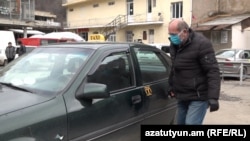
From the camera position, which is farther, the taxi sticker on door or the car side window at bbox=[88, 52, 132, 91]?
the taxi sticker on door

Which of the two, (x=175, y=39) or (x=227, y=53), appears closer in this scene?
(x=175, y=39)

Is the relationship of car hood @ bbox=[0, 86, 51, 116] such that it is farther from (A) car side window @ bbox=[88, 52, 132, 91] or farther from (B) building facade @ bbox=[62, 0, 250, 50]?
(B) building facade @ bbox=[62, 0, 250, 50]

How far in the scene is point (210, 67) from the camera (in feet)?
12.5

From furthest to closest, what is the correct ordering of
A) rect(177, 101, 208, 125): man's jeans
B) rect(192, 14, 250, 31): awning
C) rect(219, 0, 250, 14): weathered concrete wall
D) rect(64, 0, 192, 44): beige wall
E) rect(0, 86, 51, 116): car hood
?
rect(64, 0, 192, 44): beige wall → rect(219, 0, 250, 14): weathered concrete wall → rect(192, 14, 250, 31): awning → rect(177, 101, 208, 125): man's jeans → rect(0, 86, 51, 116): car hood

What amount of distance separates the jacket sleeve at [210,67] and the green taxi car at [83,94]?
2.87 feet

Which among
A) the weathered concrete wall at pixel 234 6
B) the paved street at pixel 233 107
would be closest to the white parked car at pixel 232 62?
the paved street at pixel 233 107

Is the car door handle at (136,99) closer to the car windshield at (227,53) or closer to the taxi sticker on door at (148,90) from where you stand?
the taxi sticker on door at (148,90)

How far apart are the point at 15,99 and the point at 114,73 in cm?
126

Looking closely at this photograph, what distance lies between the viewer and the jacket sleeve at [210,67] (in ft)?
12.3

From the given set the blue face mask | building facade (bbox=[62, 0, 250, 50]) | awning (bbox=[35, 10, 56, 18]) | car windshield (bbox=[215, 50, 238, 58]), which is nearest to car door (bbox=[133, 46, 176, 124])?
the blue face mask

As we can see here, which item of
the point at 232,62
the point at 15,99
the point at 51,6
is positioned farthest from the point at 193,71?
the point at 51,6

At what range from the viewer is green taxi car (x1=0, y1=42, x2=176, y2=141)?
3024 millimetres

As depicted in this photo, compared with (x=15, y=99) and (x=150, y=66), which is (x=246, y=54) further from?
(x=15, y=99)

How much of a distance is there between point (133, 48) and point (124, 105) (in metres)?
0.91
